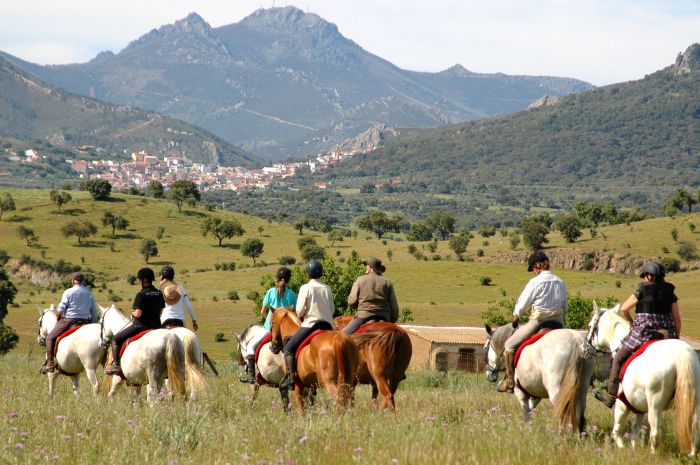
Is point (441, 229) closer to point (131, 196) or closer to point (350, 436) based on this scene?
point (131, 196)

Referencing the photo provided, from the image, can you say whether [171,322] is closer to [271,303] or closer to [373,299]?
[271,303]

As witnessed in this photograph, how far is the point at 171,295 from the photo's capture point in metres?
16.6

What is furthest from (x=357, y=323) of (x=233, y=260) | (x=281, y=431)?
(x=233, y=260)

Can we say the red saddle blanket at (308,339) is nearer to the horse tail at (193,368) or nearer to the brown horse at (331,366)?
the brown horse at (331,366)

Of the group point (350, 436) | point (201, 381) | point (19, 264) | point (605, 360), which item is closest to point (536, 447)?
point (350, 436)

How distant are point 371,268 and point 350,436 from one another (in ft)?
18.0

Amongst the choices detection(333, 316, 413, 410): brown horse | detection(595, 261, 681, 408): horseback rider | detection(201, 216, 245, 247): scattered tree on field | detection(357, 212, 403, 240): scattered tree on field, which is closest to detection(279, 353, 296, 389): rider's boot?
detection(333, 316, 413, 410): brown horse

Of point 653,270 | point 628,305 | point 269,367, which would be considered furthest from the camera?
point 269,367

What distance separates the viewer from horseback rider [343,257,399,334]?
621 inches

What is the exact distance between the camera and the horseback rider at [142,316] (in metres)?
15.7

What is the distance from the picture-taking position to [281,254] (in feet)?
429

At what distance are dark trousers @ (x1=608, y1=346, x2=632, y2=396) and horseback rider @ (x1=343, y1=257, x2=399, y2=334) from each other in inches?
166

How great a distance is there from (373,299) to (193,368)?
124 inches

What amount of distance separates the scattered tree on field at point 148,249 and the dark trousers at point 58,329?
352 ft
